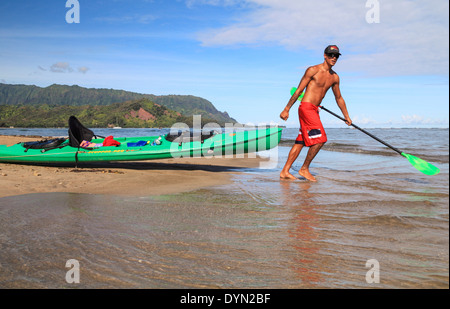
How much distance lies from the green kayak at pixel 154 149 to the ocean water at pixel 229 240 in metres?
3.62

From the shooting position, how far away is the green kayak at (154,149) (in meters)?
8.85

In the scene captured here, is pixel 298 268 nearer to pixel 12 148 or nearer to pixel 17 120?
pixel 12 148

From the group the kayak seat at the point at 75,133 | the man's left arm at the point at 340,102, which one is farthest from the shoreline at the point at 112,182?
the man's left arm at the point at 340,102

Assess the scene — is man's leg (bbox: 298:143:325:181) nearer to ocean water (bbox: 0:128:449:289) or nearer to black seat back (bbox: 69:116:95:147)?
ocean water (bbox: 0:128:449:289)

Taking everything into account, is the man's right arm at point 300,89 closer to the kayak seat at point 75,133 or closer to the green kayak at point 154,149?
the green kayak at point 154,149

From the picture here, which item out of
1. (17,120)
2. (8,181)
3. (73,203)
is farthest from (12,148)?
(17,120)

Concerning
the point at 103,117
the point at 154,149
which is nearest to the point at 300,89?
the point at 154,149

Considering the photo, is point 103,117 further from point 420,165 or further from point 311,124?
point 420,165

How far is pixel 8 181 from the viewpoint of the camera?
6324mm

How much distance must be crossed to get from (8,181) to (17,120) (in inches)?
5829

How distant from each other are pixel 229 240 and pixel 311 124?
4036 millimetres

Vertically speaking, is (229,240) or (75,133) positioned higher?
(75,133)

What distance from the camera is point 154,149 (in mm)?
9008
